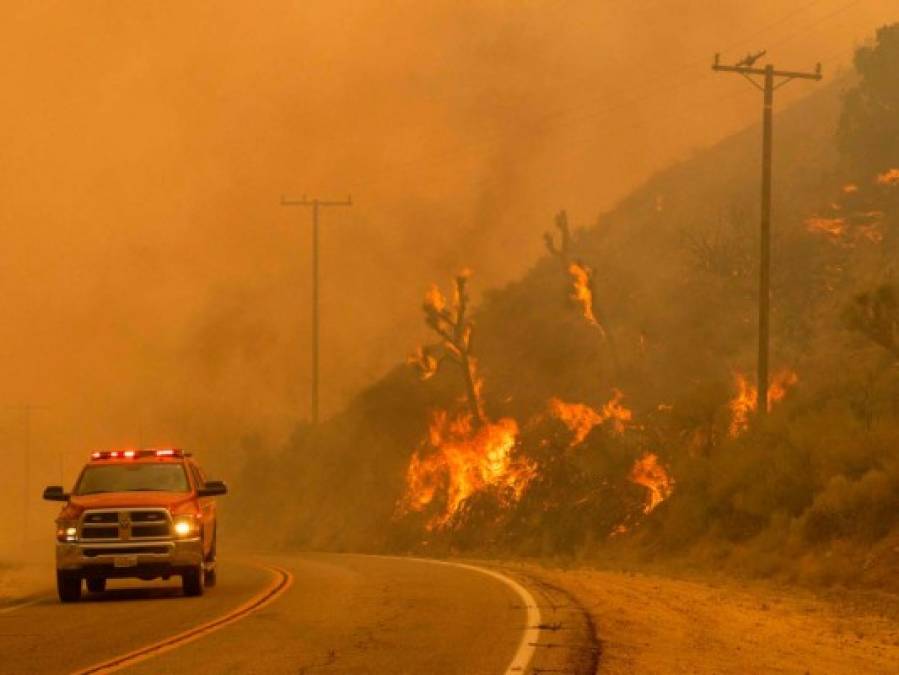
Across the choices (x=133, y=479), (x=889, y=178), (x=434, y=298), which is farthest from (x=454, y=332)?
(x=133, y=479)

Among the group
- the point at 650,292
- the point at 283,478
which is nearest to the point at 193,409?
the point at 283,478

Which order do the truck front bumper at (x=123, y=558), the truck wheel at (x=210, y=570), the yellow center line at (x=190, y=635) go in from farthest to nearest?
the truck wheel at (x=210, y=570) → the truck front bumper at (x=123, y=558) → the yellow center line at (x=190, y=635)

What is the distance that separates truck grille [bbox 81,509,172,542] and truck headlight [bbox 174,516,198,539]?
15cm

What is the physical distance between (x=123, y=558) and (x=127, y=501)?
2.68 ft

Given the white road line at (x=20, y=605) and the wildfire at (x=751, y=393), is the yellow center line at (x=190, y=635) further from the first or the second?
the wildfire at (x=751, y=393)

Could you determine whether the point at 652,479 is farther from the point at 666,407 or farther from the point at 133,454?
the point at 133,454

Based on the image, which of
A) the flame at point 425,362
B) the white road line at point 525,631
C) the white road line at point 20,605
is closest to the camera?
the white road line at point 525,631

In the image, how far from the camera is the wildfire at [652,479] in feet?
150

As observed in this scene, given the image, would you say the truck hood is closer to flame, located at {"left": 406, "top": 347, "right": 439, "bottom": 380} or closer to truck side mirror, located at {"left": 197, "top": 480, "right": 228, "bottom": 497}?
truck side mirror, located at {"left": 197, "top": 480, "right": 228, "bottom": 497}

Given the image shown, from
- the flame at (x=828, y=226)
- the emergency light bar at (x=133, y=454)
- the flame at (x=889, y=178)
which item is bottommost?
the emergency light bar at (x=133, y=454)

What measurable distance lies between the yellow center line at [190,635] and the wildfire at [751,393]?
983 inches

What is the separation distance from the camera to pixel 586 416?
184 feet

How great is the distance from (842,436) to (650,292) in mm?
34713

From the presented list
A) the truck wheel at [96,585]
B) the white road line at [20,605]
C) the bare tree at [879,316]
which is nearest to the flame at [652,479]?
the bare tree at [879,316]
